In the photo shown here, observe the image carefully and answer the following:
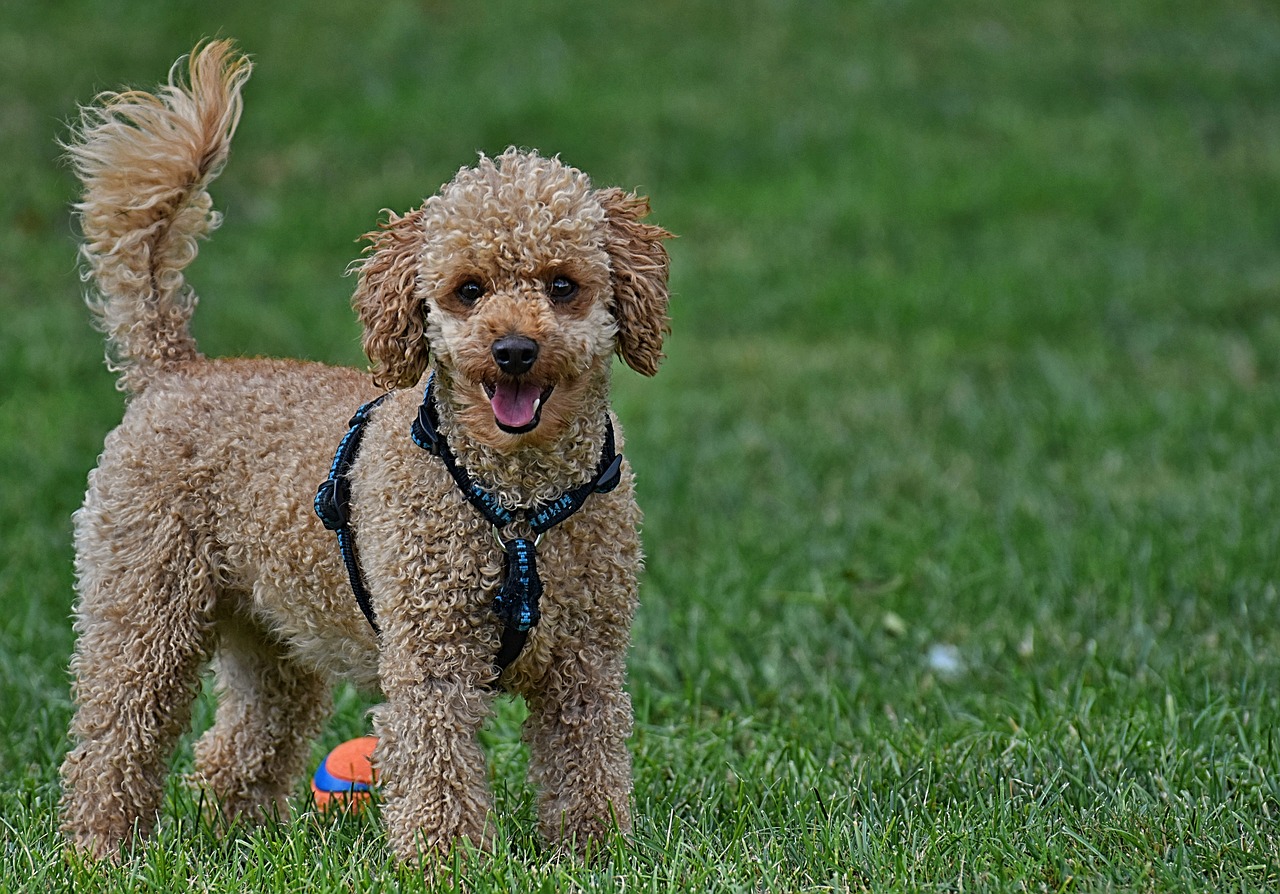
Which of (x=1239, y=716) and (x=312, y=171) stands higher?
(x=1239, y=716)

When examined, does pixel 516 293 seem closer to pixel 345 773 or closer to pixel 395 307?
pixel 395 307

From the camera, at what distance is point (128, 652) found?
13.3ft

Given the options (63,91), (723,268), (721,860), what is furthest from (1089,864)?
(63,91)

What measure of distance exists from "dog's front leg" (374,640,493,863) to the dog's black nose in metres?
0.67

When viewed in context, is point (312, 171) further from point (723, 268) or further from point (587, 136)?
point (723, 268)

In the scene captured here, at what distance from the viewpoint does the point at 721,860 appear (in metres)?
3.71

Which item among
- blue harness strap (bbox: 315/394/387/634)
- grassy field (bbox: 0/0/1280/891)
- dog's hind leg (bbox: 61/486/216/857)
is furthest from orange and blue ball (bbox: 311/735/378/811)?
blue harness strap (bbox: 315/394/387/634)

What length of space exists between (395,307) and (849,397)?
5487 mm

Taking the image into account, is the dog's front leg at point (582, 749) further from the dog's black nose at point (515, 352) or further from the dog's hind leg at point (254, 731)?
the dog's hind leg at point (254, 731)

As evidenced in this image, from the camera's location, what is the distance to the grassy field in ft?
13.3

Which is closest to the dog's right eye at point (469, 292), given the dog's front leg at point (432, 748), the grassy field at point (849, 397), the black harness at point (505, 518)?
the black harness at point (505, 518)

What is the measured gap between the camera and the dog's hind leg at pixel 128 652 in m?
4.01

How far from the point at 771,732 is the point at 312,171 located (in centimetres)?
769

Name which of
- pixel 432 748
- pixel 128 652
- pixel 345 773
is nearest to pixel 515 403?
pixel 432 748
